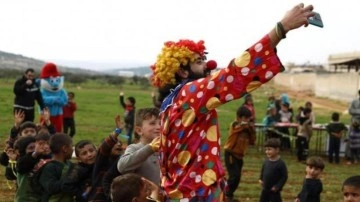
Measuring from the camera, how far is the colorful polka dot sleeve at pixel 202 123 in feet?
10.0

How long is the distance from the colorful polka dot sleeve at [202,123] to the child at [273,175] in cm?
348

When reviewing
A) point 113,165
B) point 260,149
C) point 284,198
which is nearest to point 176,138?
point 113,165

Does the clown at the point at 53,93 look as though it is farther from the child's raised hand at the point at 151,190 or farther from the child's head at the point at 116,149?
the child's raised hand at the point at 151,190

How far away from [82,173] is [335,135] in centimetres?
922

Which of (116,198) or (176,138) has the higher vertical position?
(176,138)

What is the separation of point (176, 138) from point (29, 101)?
339 inches

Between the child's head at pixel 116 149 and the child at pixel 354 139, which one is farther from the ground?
the child's head at pixel 116 149

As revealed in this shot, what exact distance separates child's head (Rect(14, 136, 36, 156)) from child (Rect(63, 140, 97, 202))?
0.82 metres

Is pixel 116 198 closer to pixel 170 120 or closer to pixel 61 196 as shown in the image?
pixel 170 120

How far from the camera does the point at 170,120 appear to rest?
3.44 meters

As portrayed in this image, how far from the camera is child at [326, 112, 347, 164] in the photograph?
1290 cm

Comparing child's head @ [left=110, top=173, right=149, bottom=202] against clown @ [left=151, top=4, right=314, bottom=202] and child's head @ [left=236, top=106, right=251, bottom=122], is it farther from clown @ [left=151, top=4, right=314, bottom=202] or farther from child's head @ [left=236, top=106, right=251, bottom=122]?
child's head @ [left=236, top=106, right=251, bottom=122]

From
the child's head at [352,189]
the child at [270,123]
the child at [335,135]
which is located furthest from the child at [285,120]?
the child's head at [352,189]

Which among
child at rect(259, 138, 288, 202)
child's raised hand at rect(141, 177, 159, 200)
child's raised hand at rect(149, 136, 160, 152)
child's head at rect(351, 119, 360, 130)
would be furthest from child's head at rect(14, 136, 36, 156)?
child's head at rect(351, 119, 360, 130)
